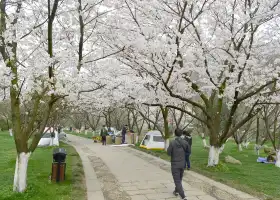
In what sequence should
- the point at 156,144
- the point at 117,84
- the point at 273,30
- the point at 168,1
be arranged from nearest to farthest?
the point at 168,1 < the point at 273,30 < the point at 117,84 < the point at 156,144

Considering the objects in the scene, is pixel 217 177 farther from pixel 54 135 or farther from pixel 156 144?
pixel 54 135

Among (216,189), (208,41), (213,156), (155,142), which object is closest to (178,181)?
(216,189)

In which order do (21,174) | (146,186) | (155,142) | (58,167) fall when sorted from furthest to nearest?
(155,142) < (58,167) < (146,186) < (21,174)

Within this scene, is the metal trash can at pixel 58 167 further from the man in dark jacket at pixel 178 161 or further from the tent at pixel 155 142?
the tent at pixel 155 142

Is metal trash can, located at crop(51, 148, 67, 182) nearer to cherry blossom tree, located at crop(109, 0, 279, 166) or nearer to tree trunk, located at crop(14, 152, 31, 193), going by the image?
tree trunk, located at crop(14, 152, 31, 193)

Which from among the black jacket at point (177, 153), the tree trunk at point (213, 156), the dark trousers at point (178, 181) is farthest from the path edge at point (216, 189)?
the tree trunk at point (213, 156)

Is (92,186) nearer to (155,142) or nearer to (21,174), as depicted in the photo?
(21,174)

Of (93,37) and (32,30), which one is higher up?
(93,37)

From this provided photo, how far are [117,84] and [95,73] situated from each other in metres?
1.76

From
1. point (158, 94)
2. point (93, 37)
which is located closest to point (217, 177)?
point (158, 94)

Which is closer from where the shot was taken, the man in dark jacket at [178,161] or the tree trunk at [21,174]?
the man in dark jacket at [178,161]

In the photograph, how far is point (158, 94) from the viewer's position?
45.9ft

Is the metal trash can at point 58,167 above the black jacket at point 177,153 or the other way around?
the other way around

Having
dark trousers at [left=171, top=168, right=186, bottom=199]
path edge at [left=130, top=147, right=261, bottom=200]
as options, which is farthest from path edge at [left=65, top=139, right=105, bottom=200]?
path edge at [left=130, top=147, right=261, bottom=200]
